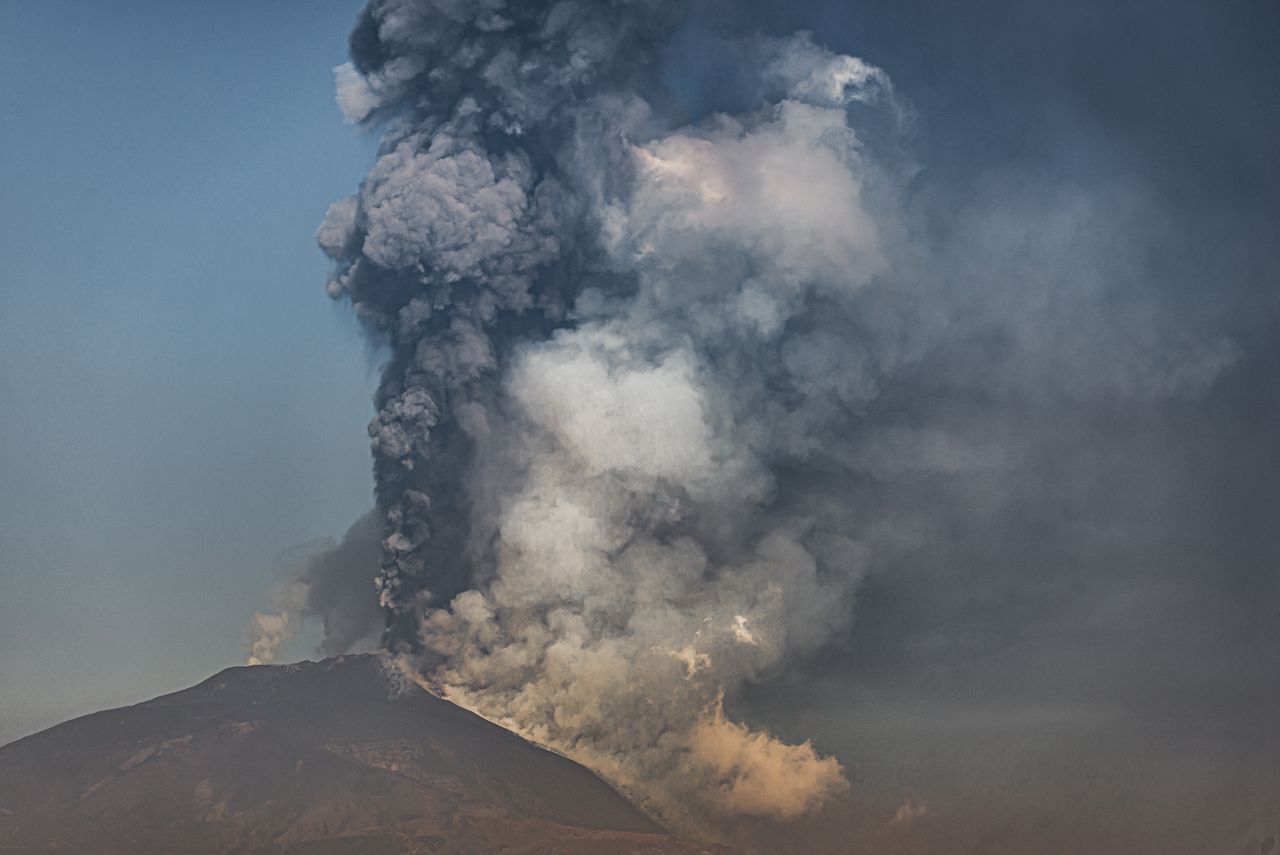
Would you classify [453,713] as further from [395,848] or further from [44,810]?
[44,810]

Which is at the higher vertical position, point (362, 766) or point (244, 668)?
point (244, 668)

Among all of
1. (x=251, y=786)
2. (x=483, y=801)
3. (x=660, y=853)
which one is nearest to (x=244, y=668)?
(x=251, y=786)

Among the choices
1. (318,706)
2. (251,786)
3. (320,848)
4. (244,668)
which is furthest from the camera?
(244,668)

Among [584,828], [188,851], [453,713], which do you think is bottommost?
[188,851]

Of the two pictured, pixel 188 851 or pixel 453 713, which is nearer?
pixel 188 851

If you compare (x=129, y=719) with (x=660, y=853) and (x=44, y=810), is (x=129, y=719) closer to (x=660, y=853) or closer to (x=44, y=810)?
(x=44, y=810)

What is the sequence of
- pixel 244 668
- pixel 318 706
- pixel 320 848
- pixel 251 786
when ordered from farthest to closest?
pixel 244 668 < pixel 318 706 < pixel 251 786 < pixel 320 848
